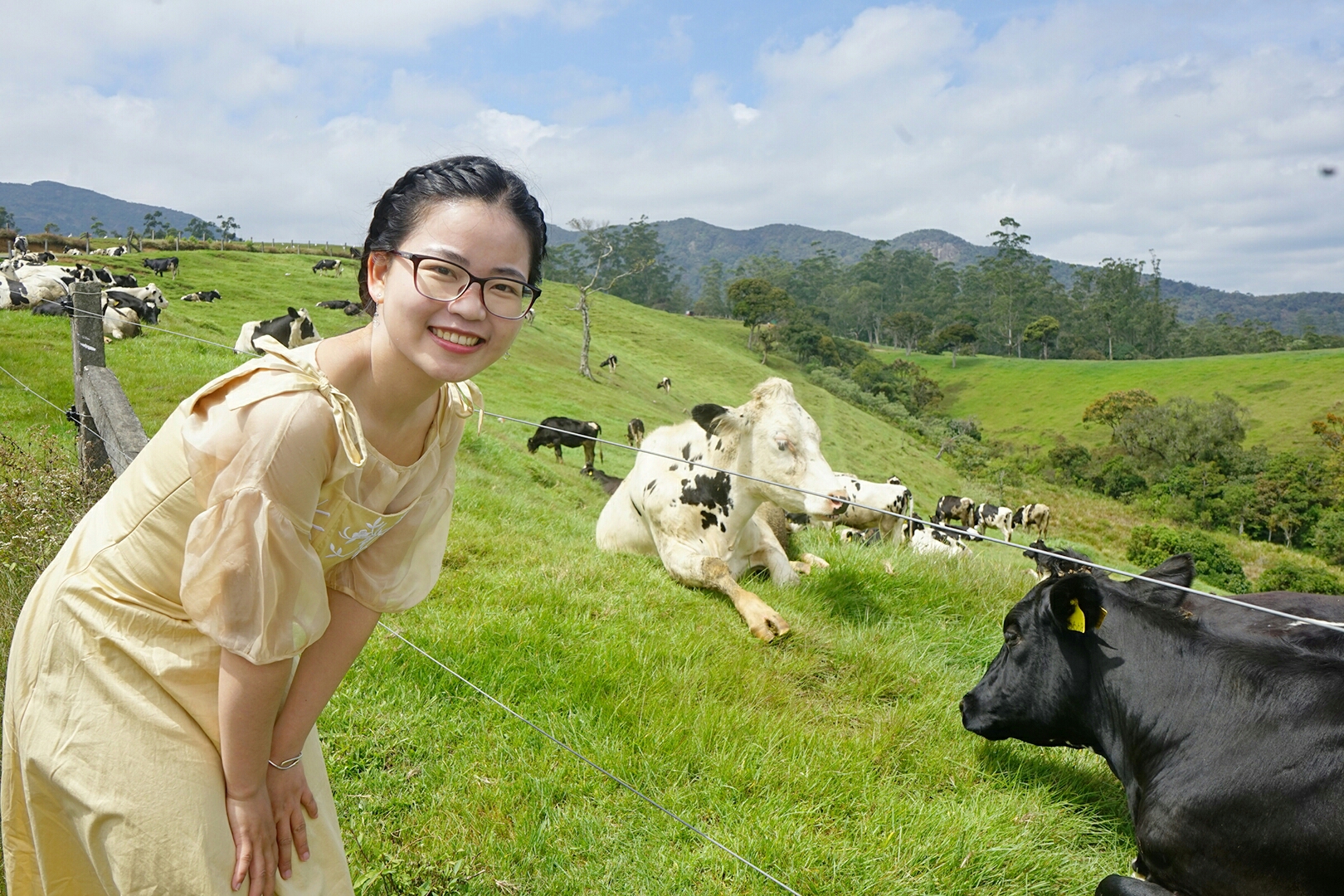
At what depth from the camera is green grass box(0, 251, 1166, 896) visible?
8.81 feet

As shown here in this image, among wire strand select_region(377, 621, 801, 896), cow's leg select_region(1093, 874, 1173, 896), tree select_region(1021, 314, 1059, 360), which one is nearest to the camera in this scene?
wire strand select_region(377, 621, 801, 896)

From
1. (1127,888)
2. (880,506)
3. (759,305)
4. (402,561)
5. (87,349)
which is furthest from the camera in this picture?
(759,305)

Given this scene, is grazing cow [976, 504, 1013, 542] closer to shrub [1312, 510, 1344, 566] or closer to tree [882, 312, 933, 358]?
shrub [1312, 510, 1344, 566]

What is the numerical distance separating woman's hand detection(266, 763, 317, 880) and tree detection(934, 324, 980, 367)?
298 ft

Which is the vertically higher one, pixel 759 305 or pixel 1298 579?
pixel 759 305

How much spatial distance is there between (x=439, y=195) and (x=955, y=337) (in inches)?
3713

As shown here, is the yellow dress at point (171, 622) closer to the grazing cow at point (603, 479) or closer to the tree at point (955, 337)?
the grazing cow at point (603, 479)

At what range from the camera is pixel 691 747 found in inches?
126

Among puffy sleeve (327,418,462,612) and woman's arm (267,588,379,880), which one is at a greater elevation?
puffy sleeve (327,418,462,612)

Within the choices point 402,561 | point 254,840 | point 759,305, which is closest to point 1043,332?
point 759,305

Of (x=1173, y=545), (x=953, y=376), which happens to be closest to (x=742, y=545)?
(x=1173, y=545)

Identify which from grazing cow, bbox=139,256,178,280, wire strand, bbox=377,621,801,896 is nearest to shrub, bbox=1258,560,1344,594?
wire strand, bbox=377,621,801,896

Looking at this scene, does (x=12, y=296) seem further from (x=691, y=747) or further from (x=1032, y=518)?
(x=1032, y=518)

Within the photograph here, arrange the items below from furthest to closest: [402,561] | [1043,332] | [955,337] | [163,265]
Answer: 1. [1043,332]
2. [955,337]
3. [163,265]
4. [402,561]
